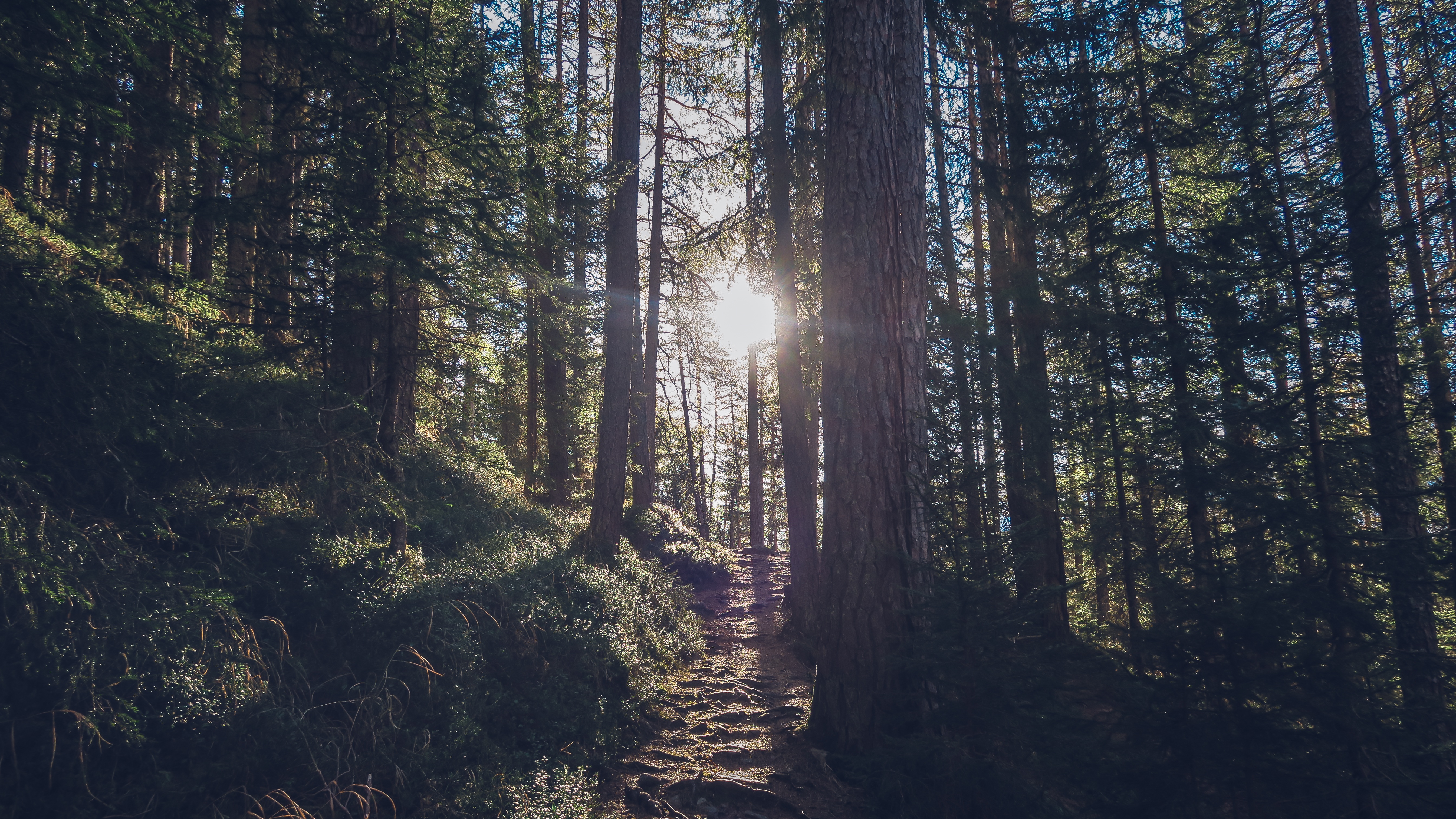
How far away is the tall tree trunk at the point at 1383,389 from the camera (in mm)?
3797

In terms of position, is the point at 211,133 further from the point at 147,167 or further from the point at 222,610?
the point at 222,610

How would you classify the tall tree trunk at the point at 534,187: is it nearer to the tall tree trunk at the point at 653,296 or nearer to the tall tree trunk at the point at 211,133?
the tall tree trunk at the point at 211,133

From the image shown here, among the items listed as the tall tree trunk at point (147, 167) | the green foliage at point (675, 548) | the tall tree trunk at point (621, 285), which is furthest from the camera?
the green foliage at point (675, 548)

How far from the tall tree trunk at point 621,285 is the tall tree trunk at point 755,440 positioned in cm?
950

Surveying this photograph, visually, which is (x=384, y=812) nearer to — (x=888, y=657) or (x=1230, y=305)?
(x=888, y=657)

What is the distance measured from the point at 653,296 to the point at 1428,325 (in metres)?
11.9

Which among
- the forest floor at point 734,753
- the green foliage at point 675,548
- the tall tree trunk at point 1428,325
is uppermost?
the tall tree trunk at point 1428,325

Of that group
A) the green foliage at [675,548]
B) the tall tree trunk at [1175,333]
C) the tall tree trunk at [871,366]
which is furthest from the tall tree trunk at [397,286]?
the tall tree trunk at [1175,333]

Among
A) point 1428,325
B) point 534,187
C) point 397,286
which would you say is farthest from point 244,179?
point 1428,325

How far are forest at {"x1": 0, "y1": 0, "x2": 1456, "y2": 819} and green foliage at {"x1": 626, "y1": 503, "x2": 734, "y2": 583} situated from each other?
12.5ft

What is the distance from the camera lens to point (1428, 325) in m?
5.43

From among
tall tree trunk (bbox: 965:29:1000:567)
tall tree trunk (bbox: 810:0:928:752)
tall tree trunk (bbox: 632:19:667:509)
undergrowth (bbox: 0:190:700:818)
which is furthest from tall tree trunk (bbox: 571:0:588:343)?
tall tree trunk (bbox: 965:29:1000:567)

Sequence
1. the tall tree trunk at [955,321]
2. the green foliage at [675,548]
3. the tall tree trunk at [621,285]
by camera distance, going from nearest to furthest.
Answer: the tall tree trunk at [955,321] < the tall tree trunk at [621,285] < the green foliage at [675,548]

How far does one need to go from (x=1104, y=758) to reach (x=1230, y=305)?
442 cm
